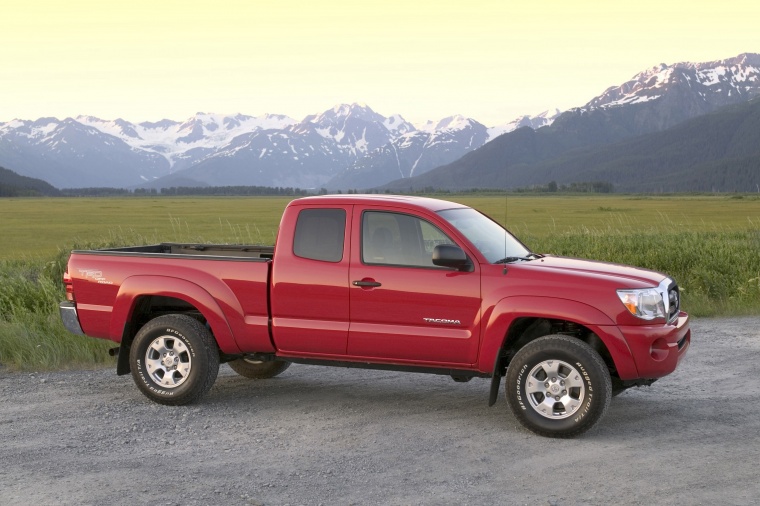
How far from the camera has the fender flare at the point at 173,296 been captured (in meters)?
8.34

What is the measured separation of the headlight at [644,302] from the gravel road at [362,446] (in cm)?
96

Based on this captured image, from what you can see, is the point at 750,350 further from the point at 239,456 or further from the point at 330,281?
the point at 239,456

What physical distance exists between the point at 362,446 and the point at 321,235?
6.41ft

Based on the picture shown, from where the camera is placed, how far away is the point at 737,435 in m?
7.30

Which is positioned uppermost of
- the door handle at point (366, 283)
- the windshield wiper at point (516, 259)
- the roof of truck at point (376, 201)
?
the roof of truck at point (376, 201)

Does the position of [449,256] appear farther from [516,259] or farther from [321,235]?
[321,235]

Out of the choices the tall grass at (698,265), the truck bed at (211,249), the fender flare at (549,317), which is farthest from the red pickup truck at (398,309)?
A: the tall grass at (698,265)

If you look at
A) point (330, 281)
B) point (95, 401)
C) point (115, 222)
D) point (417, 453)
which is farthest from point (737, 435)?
point (115, 222)

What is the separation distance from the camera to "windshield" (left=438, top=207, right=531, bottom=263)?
7871 mm

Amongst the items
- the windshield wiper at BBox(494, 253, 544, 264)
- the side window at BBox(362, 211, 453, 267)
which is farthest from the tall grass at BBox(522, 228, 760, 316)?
the side window at BBox(362, 211, 453, 267)

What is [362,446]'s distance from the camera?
7078mm

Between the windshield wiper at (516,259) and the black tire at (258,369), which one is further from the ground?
the windshield wiper at (516,259)

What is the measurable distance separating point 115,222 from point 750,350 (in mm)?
80141

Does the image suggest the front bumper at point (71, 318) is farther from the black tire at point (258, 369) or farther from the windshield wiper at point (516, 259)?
the windshield wiper at point (516, 259)
